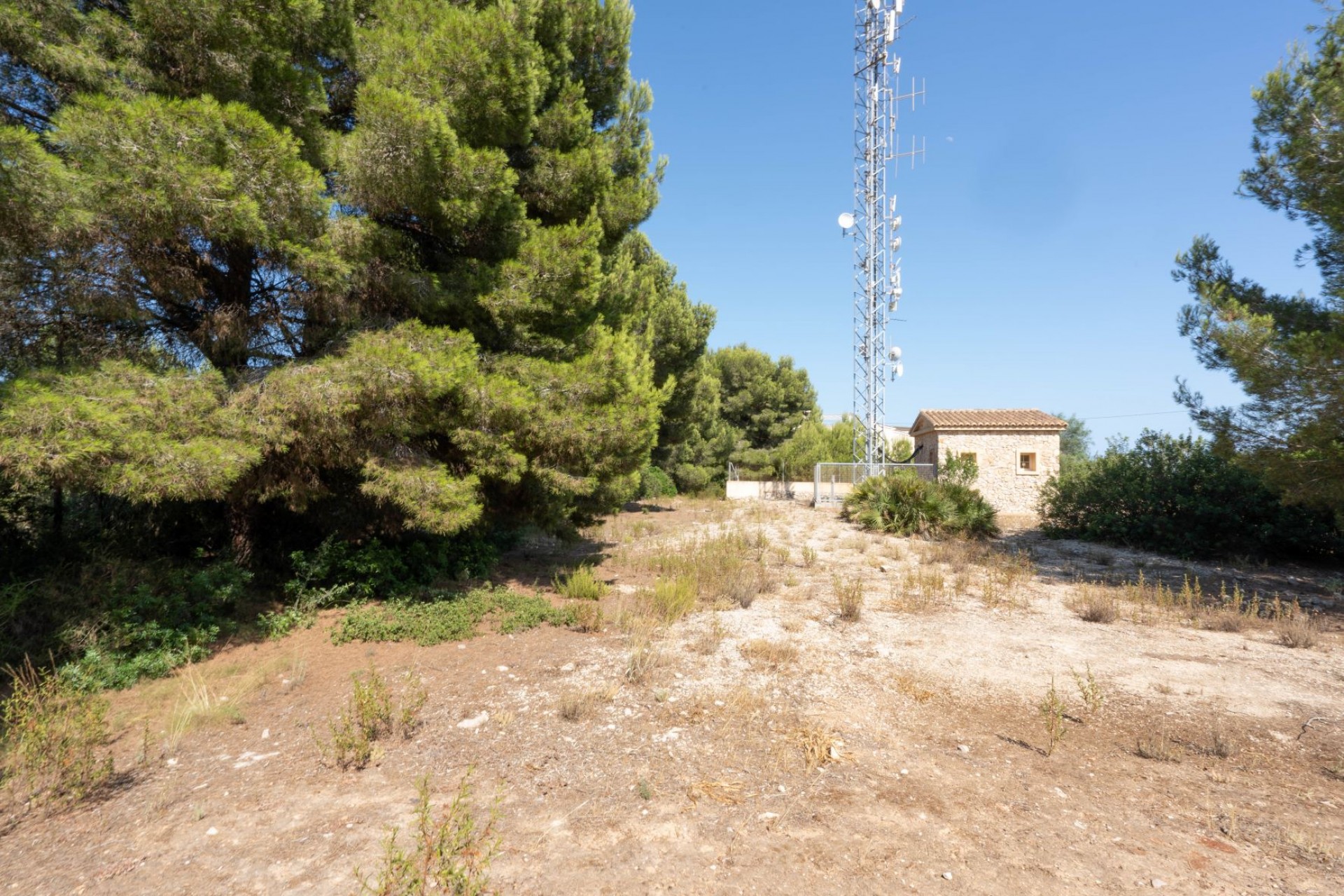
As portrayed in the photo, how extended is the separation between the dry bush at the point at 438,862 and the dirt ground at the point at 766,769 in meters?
0.12

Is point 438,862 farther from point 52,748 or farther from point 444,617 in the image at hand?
point 444,617

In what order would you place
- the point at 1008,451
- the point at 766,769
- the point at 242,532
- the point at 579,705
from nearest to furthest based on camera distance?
the point at 766,769 < the point at 579,705 < the point at 242,532 < the point at 1008,451

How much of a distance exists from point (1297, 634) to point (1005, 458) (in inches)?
659

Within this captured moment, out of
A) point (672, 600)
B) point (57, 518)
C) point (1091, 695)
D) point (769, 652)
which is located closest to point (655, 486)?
point (672, 600)

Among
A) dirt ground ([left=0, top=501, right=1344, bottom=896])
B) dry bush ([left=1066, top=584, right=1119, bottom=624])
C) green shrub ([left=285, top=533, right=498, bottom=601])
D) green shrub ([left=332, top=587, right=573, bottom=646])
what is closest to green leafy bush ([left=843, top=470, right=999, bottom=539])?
dry bush ([left=1066, top=584, right=1119, bottom=624])

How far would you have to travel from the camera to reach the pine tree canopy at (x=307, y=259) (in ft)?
15.2

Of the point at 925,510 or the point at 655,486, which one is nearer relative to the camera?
the point at 925,510

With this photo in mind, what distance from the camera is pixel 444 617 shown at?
6188mm


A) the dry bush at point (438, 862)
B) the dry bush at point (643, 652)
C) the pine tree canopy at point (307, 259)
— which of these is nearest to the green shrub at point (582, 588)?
the pine tree canopy at point (307, 259)

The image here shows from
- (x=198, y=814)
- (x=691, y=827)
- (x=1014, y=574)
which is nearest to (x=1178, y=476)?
(x=1014, y=574)

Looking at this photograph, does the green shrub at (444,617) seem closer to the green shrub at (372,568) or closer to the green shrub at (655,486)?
the green shrub at (372,568)

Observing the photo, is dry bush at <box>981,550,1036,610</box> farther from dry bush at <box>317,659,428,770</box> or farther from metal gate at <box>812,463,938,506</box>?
metal gate at <box>812,463,938,506</box>

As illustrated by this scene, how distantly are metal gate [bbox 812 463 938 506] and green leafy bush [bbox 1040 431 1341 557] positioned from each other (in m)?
6.31

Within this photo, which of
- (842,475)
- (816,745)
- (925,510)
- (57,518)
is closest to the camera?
(816,745)
